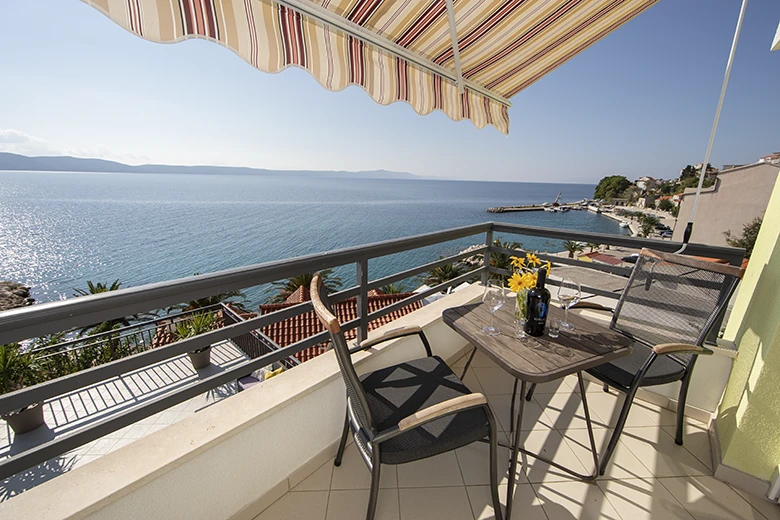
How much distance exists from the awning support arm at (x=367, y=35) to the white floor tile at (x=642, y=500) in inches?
104

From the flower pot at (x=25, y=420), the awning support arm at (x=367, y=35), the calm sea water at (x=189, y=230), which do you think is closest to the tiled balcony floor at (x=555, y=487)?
the awning support arm at (x=367, y=35)

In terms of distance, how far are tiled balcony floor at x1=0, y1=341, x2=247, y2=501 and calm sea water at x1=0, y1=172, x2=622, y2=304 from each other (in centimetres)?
1716

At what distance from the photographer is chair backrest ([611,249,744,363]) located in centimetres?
170

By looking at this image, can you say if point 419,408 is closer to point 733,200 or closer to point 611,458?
point 611,458

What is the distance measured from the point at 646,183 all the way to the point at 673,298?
230 ft

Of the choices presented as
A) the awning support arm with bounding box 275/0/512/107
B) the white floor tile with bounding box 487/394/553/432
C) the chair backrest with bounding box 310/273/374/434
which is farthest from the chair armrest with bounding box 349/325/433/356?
the awning support arm with bounding box 275/0/512/107

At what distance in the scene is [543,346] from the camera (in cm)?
147

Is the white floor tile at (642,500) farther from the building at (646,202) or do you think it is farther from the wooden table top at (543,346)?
the building at (646,202)

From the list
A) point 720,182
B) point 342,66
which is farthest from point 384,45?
point 720,182

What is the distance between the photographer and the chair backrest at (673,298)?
1.70 metres

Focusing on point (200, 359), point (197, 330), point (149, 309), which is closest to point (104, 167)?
point (200, 359)

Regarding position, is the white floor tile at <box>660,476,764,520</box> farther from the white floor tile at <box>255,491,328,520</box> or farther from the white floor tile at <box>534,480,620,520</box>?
the white floor tile at <box>255,491,328,520</box>

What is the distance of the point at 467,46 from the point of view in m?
2.10

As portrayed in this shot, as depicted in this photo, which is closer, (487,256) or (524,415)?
(524,415)
